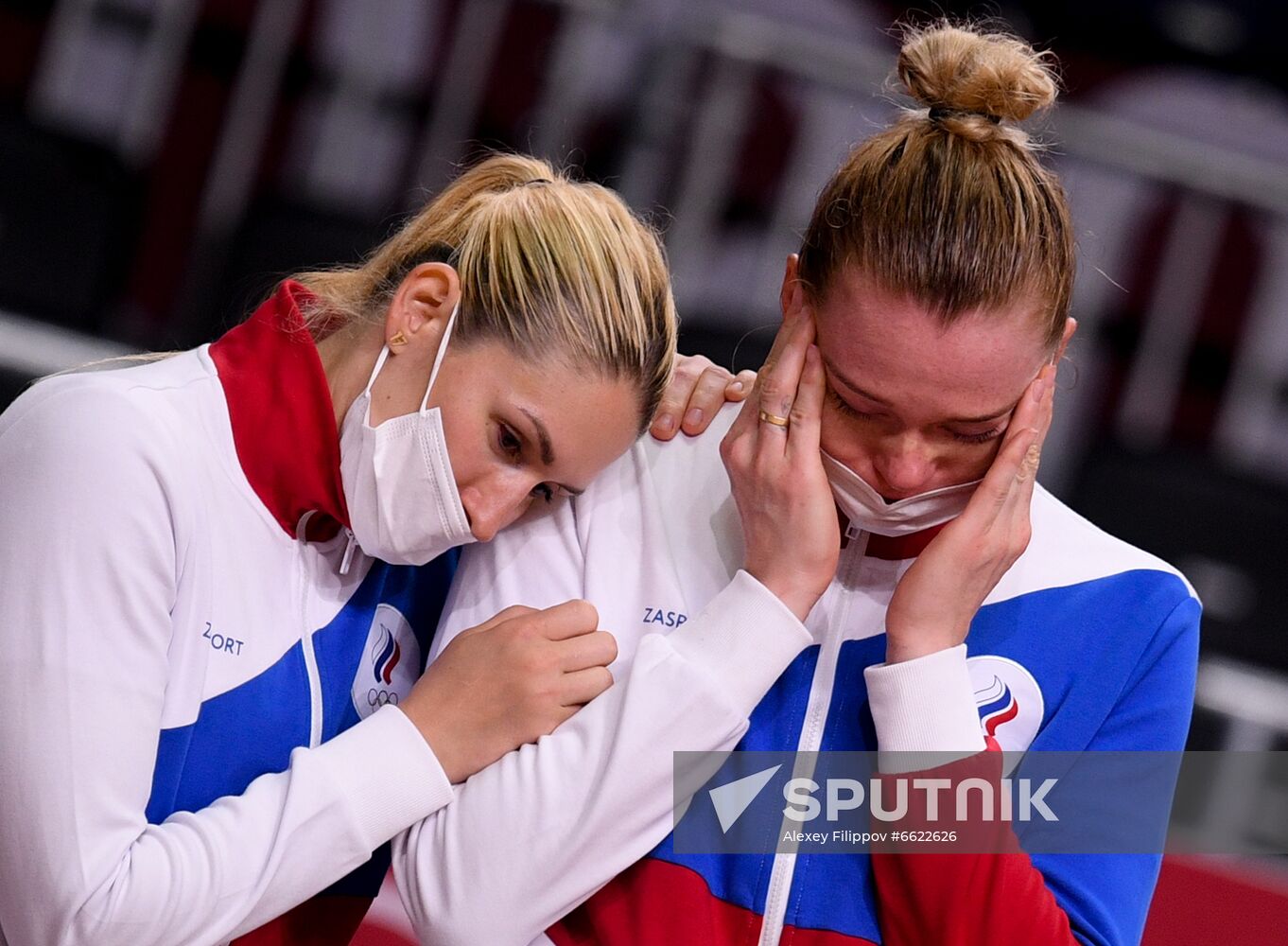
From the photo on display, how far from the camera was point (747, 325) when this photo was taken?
5332 mm

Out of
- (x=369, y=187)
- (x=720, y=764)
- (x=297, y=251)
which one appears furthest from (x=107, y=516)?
(x=369, y=187)

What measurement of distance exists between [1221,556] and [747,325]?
5.89ft

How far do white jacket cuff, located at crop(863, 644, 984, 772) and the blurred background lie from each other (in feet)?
10.3

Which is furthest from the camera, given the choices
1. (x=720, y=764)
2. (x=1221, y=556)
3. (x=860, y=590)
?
(x=1221, y=556)

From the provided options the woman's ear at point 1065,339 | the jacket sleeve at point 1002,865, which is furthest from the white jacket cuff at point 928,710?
the woman's ear at point 1065,339

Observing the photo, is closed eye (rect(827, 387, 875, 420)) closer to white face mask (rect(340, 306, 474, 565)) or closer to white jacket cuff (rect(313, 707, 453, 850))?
white face mask (rect(340, 306, 474, 565))

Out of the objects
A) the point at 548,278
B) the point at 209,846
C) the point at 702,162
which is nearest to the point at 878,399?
the point at 548,278

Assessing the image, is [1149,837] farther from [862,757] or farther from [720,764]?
[720,764]

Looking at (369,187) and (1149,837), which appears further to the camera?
(369,187)

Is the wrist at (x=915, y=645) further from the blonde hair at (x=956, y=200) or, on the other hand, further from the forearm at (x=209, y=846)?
the forearm at (x=209, y=846)

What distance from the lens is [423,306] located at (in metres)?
1.63

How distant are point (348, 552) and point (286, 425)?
0.57 ft

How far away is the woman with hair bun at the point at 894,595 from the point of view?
1.45 metres

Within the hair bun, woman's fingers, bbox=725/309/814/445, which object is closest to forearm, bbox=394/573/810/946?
woman's fingers, bbox=725/309/814/445
